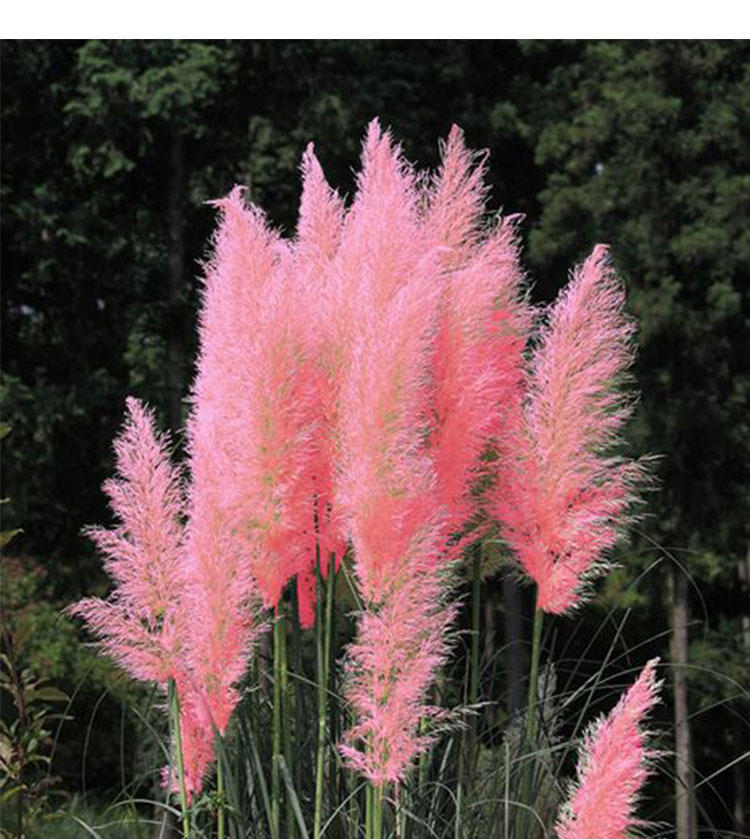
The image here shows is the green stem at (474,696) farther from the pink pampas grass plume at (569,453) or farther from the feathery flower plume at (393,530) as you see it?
the feathery flower plume at (393,530)

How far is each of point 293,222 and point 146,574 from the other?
10.4m

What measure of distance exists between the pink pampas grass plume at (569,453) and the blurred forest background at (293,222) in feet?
28.7

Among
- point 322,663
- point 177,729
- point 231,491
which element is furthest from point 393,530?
point 177,729

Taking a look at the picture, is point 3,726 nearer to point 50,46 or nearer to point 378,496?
point 378,496

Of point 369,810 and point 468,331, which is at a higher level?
point 468,331

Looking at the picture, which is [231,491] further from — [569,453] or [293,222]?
[293,222]

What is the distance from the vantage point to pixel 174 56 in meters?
12.5

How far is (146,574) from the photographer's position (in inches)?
94.7

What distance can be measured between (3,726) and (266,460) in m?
1.13

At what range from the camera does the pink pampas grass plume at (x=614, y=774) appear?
210 centimetres

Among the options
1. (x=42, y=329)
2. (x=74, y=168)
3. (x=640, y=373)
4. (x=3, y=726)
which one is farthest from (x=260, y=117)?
(x=3, y=726)

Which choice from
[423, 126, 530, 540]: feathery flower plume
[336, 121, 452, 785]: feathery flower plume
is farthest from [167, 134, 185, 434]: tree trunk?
[336, 121, 452, 785]: feathery flower plume

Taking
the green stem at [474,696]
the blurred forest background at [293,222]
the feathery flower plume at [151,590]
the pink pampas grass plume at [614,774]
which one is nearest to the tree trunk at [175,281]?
the blurred forest background at [293,222]
